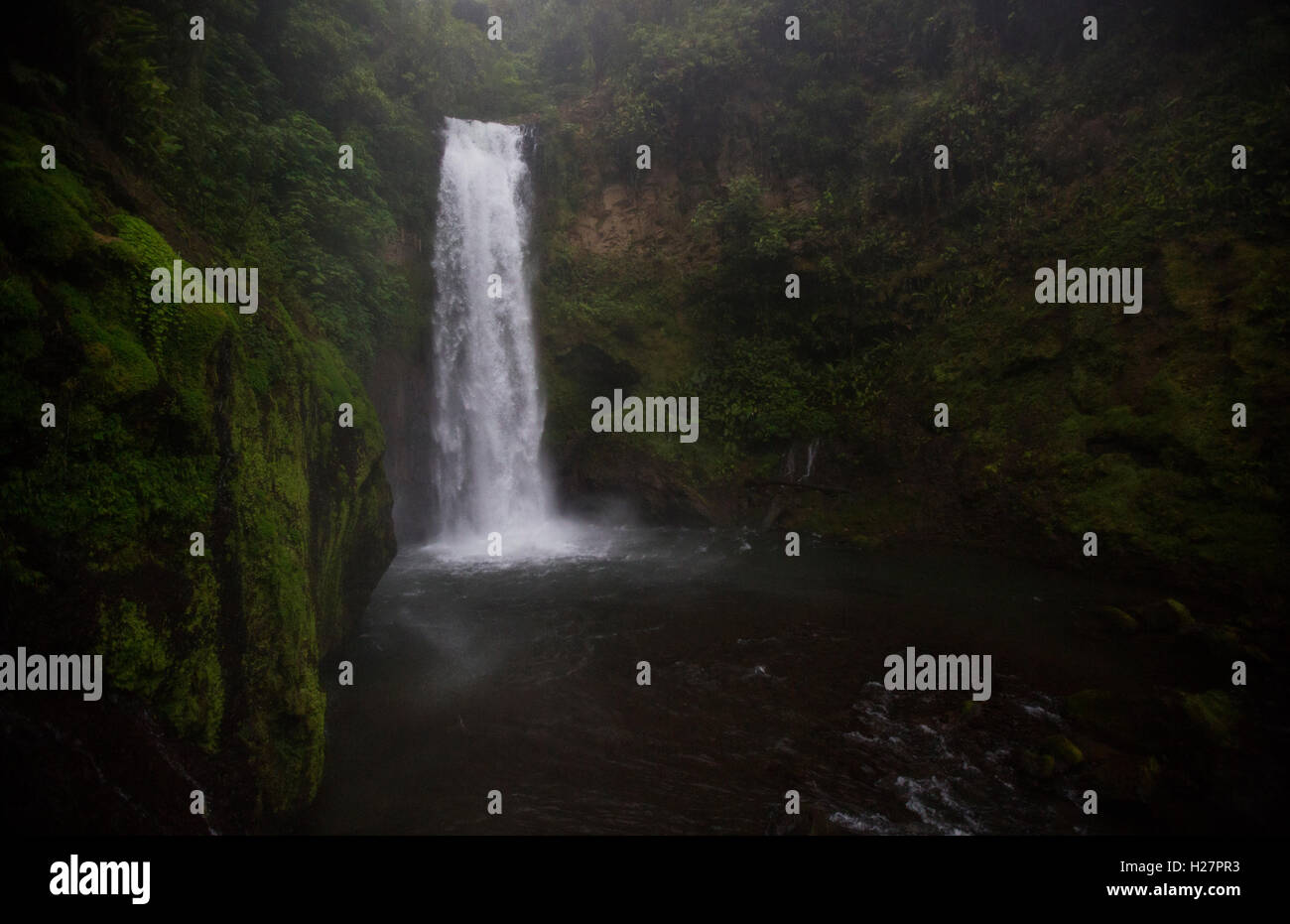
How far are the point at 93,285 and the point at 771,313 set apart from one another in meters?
15.7

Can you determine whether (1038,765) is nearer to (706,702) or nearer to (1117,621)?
(706,702)

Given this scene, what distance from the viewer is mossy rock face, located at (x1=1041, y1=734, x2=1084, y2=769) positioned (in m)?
6.47

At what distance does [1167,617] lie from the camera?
9375 millimetres

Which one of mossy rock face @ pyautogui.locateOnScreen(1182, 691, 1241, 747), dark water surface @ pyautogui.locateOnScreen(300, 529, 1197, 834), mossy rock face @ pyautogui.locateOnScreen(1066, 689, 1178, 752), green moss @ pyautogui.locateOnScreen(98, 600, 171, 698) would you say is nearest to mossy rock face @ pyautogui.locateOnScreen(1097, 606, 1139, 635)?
dark water surface @ pyautogui.locateOnScreen(300, 529, 1197, 834)

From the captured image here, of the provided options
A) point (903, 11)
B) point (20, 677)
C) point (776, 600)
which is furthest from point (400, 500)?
point (903, 11)

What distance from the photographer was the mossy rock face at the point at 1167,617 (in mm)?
9250

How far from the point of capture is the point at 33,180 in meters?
4.12

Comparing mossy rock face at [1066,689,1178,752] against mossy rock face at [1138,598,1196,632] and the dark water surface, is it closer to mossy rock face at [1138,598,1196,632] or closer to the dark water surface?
the dark water surface

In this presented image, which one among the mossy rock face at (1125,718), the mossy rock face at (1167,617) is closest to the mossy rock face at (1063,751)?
the mossy rock face at (1125,718)

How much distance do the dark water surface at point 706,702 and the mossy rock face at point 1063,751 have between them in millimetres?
316

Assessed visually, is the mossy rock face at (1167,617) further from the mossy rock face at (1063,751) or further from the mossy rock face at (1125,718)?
the mossy rock face at (1063,751)

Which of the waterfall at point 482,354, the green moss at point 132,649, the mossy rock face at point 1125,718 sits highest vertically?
the waterfall at point 482,354

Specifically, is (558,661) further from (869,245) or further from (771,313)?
(869,245)

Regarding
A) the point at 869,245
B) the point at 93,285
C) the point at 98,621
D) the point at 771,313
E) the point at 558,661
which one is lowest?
the point at 558,661
